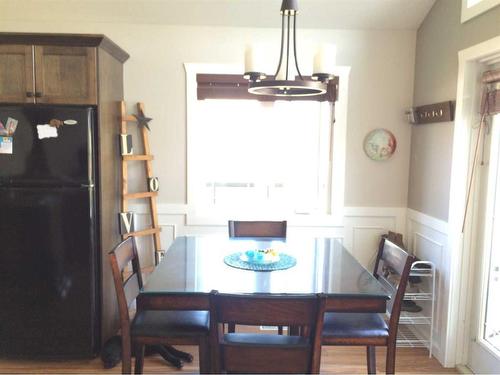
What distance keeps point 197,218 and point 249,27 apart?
160 centimetres

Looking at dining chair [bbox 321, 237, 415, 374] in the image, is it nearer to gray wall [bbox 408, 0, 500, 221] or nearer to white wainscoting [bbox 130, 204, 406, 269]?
gray wall [bbox 408, 0, 500, 221]

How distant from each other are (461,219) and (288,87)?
5.11ft

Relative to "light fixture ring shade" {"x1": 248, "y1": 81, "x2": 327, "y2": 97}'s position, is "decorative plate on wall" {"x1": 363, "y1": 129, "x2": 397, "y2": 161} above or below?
below

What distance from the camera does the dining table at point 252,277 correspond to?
1.74m

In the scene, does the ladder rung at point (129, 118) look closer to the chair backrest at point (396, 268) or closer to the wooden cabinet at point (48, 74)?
the wooden cabinet at point (48, 74)

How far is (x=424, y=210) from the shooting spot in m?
3.03

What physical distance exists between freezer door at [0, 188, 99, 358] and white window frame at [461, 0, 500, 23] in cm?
256

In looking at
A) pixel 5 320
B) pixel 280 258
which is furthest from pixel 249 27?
pixel 5 320

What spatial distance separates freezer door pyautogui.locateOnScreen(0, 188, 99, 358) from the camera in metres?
2.56

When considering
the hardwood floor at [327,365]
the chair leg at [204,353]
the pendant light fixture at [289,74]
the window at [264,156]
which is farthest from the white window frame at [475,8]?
the chair leg at [204,353]

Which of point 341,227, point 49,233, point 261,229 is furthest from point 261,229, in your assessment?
point 49,233

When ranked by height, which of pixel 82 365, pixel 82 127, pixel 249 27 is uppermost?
pixel 249 27

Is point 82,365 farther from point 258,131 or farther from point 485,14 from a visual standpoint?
point 485,14

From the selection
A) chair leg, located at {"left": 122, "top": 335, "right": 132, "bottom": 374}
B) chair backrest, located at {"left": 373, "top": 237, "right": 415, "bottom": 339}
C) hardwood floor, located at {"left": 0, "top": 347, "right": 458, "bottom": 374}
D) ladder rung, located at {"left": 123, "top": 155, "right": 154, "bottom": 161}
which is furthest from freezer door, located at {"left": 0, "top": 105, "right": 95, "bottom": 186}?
chair backrest, located at {"left": 373, "top": 237, "right": 415, "bottom": 339}
